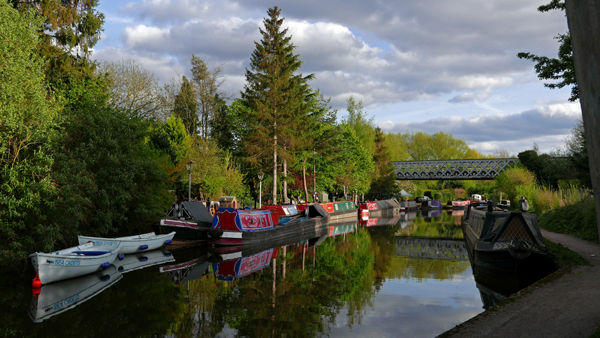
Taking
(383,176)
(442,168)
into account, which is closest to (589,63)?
(383,176)

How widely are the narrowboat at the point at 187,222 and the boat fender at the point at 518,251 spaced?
13359 mm

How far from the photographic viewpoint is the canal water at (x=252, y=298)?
8.62 m

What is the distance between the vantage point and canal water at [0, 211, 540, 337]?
8625mm

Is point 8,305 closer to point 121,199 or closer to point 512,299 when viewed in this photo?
point 121,199

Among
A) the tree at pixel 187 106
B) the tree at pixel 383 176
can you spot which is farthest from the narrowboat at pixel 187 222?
the tree at pixel 383 176

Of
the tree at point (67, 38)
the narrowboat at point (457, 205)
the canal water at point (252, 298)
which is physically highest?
the tree at point (67, 38)

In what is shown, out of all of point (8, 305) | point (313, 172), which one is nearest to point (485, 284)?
point (8, 305)

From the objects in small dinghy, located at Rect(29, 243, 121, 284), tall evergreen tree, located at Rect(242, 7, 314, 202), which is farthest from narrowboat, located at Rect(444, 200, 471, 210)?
small dinghy, located at Rect(29, 243, 121, 284)

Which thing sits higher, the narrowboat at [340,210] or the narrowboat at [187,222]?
the narrowboat at [187,222]

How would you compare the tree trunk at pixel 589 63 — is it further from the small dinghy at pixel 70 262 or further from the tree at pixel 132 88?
the tree at pixel 132 88

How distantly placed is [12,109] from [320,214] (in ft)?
82.1

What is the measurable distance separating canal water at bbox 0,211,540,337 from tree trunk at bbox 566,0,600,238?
19.5ft

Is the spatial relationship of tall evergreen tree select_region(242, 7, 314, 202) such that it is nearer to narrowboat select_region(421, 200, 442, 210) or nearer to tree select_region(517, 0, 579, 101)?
tree select_region(517, 0, 579, 101)

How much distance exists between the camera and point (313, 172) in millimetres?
47875
